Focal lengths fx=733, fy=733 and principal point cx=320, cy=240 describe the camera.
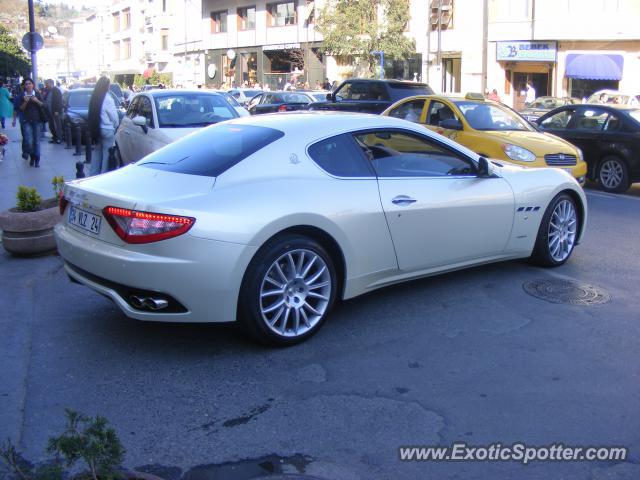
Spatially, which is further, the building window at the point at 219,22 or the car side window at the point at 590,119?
the building window at the point at 219,22

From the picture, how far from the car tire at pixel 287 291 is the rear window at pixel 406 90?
1273 cm

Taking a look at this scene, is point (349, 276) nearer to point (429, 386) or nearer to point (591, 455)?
point (429, 386)

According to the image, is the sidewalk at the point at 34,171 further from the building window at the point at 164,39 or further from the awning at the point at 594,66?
the building window at the point at 164,39

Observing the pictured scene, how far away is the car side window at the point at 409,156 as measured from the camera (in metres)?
5.63

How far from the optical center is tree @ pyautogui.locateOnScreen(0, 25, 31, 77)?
43.2 m

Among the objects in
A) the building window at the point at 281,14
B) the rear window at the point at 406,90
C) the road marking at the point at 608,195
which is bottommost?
the road marking at the point at 608,195

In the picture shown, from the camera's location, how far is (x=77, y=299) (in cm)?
609

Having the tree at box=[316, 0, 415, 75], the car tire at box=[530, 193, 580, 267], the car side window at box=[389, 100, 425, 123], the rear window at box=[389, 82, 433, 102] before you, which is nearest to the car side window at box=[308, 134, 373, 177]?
the car tire at box=[530, 193, 580, 267]

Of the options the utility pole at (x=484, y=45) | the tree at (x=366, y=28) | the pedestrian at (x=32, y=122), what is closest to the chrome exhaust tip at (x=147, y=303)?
the pedestrian at (x=32, y=122)

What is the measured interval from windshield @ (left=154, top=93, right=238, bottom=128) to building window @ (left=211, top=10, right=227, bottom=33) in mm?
47336

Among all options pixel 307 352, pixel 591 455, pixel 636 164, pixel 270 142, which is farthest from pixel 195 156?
pixel 636 164

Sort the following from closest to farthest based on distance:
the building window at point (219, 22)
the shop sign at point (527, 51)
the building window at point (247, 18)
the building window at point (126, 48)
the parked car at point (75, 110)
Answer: the parked car at point (75, 110), the shop sign at point (527, 51), the building window at point (247, 18), the building window at point (219, 22), the building window at point (126, 48)

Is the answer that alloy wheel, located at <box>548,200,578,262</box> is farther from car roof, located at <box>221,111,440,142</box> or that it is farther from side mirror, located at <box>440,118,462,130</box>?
side mirror, located at <box>440,118,462,130</box>

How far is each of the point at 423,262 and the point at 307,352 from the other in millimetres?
1335
